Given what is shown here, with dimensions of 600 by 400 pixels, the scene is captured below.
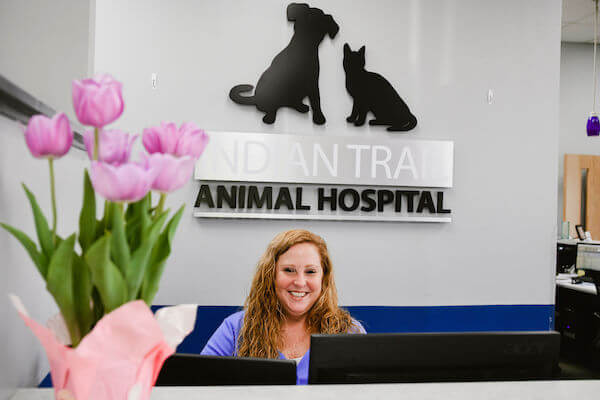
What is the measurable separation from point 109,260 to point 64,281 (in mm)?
77

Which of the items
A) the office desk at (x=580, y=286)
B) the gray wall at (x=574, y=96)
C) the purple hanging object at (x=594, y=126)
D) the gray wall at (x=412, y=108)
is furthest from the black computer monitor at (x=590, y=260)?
the gray wall at (x=412, y=108)

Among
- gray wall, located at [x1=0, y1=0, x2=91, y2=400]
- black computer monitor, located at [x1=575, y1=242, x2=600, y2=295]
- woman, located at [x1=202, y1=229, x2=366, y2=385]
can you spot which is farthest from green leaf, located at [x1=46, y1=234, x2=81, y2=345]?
black computer monitor, located at [x1=575, y1=242, x2=600, y2=295]

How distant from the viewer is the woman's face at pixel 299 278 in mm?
1832

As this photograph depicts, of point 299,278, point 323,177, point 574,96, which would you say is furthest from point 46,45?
point 574,96

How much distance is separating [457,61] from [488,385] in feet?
7.97

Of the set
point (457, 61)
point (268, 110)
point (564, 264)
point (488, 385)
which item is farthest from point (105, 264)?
point (564, 264)

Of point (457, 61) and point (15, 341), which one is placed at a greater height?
point (457, 61)

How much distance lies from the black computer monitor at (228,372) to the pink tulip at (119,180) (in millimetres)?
590

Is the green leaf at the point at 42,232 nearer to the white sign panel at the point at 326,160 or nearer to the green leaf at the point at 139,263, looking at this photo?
the green leaf at the point at 139,263

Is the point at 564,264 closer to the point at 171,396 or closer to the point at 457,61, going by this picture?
the point at 457,61

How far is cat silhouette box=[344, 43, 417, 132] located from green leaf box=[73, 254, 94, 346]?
7.91 ft

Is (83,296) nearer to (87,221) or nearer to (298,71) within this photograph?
(87,221)

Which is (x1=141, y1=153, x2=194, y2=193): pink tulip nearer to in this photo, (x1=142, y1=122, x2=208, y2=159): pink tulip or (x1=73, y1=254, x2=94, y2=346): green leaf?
(x1=142, y1=122, x2=208, y2=159): pink tulip

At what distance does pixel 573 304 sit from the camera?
17.5ft
